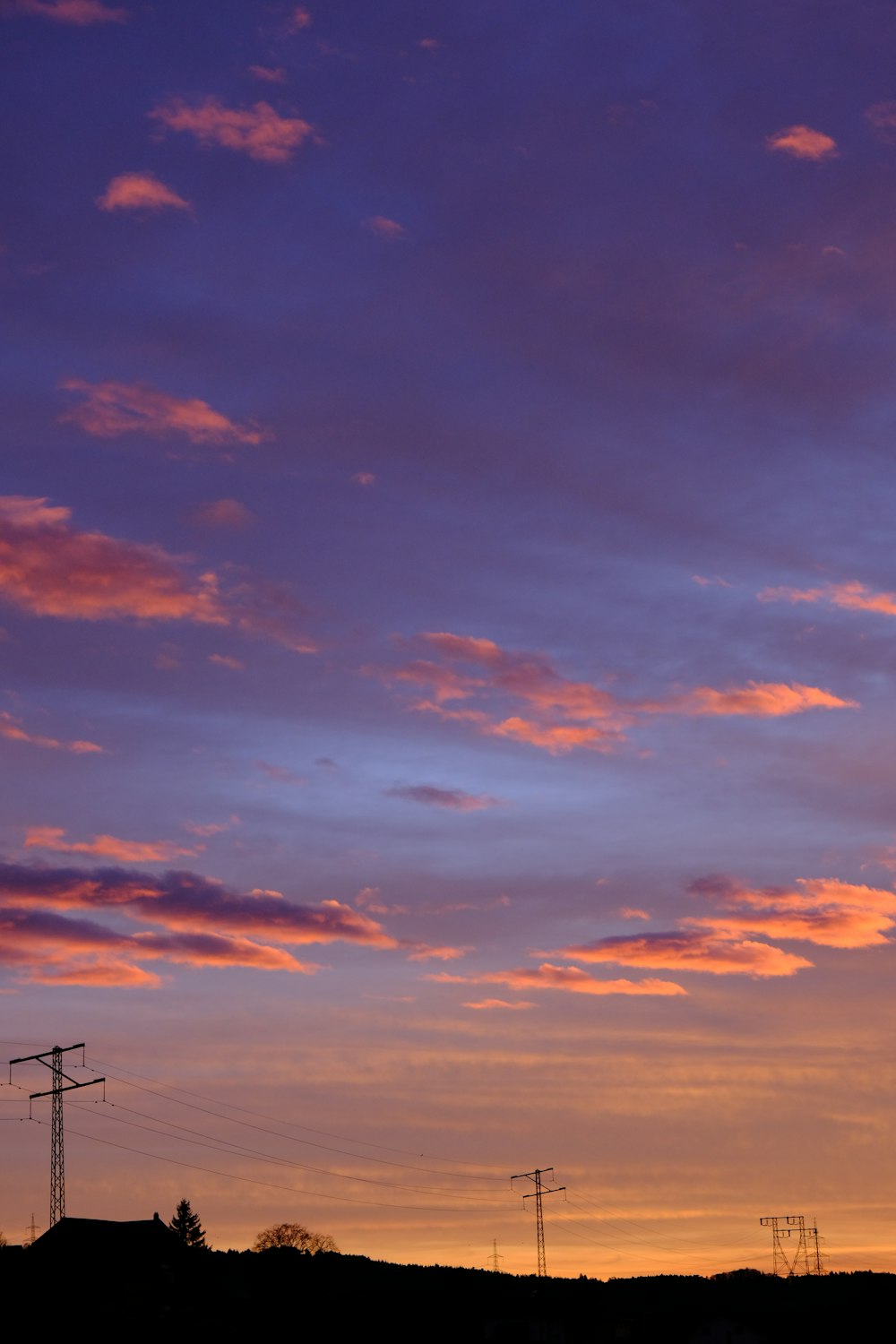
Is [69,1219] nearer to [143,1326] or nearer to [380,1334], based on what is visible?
[143,1326]

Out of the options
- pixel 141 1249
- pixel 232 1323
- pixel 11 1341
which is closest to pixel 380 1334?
pixel 232 1323

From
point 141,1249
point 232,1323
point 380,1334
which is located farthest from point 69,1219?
point 380,1334

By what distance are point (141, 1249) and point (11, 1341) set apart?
23.9 m

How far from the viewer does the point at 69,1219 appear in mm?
169125

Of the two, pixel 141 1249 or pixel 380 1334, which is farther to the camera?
pixel 380 1334

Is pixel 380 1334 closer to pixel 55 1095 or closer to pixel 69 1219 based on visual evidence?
pixel 69 1219

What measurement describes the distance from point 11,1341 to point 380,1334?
66.0 metres

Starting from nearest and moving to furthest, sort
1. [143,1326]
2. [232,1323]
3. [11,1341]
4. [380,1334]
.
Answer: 1. [11,1341]
2. [143,1326]
3. [232,1323]
4. [380,1334]

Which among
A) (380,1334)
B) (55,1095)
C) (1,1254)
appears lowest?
(380,1334)

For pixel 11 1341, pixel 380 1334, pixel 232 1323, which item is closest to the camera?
pixel 11 1341

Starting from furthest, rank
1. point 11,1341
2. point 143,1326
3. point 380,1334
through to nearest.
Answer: point 380,1334 < point 143,1326 < point 11,1341

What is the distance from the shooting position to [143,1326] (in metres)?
162

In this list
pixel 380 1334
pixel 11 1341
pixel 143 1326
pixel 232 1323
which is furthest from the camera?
pixel 380 1334

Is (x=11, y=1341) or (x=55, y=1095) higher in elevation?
(x=55, y=1095)
